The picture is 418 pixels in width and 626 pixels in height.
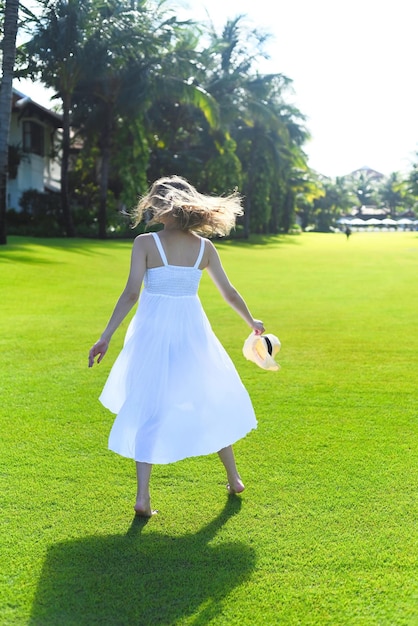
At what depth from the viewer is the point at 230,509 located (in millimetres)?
4023

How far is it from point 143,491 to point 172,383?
2.10 feet

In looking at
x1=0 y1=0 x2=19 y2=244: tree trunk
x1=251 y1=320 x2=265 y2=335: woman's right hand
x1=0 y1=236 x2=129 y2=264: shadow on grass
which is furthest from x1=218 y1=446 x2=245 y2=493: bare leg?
x1=0 y1=0 x2=19 y2=244: tree trunk

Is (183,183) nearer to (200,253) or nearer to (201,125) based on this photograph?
(200,253)

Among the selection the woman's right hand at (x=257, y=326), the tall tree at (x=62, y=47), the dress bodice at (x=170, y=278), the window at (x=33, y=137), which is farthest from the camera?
the window at (x=33, y=137)

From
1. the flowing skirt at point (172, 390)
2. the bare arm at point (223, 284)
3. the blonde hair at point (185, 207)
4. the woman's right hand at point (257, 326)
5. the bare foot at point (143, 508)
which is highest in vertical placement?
the blonde hair at point (185, 207)

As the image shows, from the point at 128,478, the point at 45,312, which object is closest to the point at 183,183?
the point at 128,478

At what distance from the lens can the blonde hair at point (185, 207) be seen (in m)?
3.79

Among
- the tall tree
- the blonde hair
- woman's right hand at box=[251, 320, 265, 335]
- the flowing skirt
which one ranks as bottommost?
the flowing skirt

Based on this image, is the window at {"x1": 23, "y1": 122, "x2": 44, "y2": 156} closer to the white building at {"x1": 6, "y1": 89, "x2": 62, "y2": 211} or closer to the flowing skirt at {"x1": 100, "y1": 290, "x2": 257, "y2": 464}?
the white building at {"x1": 6, "y1": 89, "x2": 62, "y2": 211}

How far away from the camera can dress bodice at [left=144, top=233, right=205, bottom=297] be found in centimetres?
385

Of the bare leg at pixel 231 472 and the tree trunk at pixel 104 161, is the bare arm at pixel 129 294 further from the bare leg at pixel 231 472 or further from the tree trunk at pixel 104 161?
the tree trunk at pixel 104 161

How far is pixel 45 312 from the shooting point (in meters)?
12.0

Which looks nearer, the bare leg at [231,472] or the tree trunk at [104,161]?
the bare leg at [231,472]

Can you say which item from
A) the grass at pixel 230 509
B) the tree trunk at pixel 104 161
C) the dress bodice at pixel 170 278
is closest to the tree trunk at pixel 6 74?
the tree trunk at pixel 104 161
